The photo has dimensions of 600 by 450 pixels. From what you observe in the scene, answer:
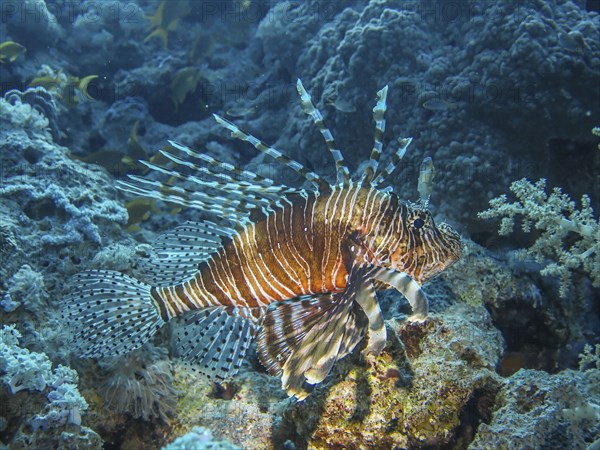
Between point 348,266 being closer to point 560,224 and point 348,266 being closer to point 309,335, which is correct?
point 309,335

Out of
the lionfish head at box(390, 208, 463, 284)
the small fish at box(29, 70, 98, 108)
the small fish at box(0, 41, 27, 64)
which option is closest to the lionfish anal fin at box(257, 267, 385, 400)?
the lionfish head at box(390, 208, 463, 284)

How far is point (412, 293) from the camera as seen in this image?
2.00m

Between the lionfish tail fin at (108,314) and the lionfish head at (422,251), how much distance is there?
1.73 m

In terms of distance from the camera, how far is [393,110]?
5746 mm

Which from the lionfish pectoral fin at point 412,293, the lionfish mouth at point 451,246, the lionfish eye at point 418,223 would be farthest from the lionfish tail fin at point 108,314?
the lionfish mouth at point 451,246

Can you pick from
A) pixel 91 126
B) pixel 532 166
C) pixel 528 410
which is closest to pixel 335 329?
pixel 528 410

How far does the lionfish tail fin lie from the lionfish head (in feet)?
5.67

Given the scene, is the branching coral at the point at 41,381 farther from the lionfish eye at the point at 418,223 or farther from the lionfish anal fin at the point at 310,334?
the lionfish eye at the point at 418,223

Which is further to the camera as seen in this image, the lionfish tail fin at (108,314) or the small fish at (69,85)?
the small fish at (69,85)

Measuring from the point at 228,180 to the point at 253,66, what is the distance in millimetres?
7335

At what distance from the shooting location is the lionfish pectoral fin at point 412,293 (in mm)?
1984

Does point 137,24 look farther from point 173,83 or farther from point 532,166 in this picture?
point 532,166

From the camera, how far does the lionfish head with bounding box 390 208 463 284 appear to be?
8.38 ft

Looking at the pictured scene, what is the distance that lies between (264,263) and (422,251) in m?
1.02
